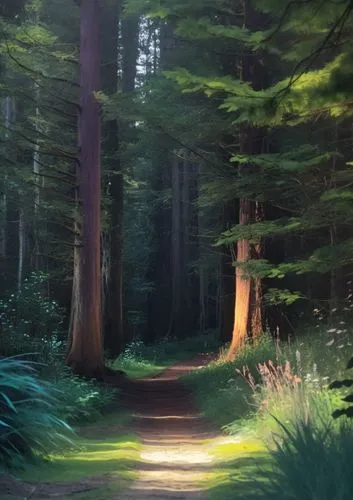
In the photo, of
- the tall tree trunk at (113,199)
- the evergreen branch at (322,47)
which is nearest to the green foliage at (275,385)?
the evergreen branch at (322,47)

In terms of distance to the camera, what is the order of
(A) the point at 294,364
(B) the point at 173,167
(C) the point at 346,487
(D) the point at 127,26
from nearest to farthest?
(C) the point at 346,487 → (A) the point at 294,364 → (D) the point at 127,26 → (B) the point at 173,167

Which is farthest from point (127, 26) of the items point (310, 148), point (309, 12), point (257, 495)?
point (257, 495)

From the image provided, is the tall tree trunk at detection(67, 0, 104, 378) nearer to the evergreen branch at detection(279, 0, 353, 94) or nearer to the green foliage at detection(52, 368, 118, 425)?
the green foliage at detection(52, 368, 118, 425)

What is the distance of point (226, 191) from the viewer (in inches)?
576

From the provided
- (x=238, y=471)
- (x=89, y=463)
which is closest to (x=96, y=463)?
(x=89, y=463)

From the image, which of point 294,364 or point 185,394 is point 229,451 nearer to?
point 294,364

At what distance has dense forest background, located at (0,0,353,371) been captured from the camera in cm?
818

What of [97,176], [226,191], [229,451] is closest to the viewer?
[229,451]

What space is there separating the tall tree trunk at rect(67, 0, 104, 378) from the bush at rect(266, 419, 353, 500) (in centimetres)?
1137

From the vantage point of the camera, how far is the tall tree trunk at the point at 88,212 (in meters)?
16.2

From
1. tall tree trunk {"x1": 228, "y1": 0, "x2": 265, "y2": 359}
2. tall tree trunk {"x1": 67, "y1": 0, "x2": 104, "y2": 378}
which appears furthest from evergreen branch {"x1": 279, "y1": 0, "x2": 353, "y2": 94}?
tall tree trunk {"x1": 67, "y1": 0, "x2": 104, "y2": 378}

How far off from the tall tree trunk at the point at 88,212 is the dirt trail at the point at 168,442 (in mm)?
1458

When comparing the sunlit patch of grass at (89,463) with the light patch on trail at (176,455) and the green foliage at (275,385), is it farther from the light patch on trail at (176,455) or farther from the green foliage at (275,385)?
the green foliage at (275,385)

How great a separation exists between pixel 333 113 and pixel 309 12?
82.0 inches
